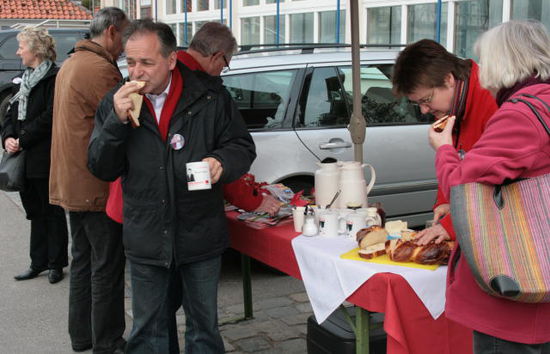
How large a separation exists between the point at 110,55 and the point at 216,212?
1321 mm

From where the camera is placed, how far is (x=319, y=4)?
1390 cm

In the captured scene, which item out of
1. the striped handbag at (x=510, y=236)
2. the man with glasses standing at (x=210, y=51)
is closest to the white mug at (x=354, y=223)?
the man with glasses standing at (x=210, y=51)

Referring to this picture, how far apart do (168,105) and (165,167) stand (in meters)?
0.29

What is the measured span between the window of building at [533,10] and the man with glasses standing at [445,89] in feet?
23.1

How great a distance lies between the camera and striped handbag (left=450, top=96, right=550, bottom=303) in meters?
1.97

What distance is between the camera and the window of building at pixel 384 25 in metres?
12.0

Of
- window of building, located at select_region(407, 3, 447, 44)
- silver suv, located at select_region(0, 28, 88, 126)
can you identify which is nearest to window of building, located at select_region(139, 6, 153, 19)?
silver suv, located at select_region(0, 28, 88, 126)

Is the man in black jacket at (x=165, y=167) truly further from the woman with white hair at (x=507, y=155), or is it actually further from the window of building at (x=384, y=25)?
the window of building at (x=384, y=25)

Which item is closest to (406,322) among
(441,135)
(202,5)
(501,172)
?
(441,135)

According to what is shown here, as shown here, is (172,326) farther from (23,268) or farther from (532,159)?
(23,268)

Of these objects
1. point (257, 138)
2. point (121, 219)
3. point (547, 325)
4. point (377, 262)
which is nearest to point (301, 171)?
point (257, 138)

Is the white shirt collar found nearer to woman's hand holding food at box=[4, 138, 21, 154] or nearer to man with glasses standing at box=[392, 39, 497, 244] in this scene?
man with glasses standing at box=[392, 39, 497, 244]

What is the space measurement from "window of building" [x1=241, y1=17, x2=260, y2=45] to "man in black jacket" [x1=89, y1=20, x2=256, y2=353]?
13.6 m

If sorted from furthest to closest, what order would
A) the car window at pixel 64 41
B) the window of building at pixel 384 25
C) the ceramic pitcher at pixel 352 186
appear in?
the car window at pixel 64 41 < the window of building at pixel 384 25 < the ceramic pitcher at pixel 352 186
